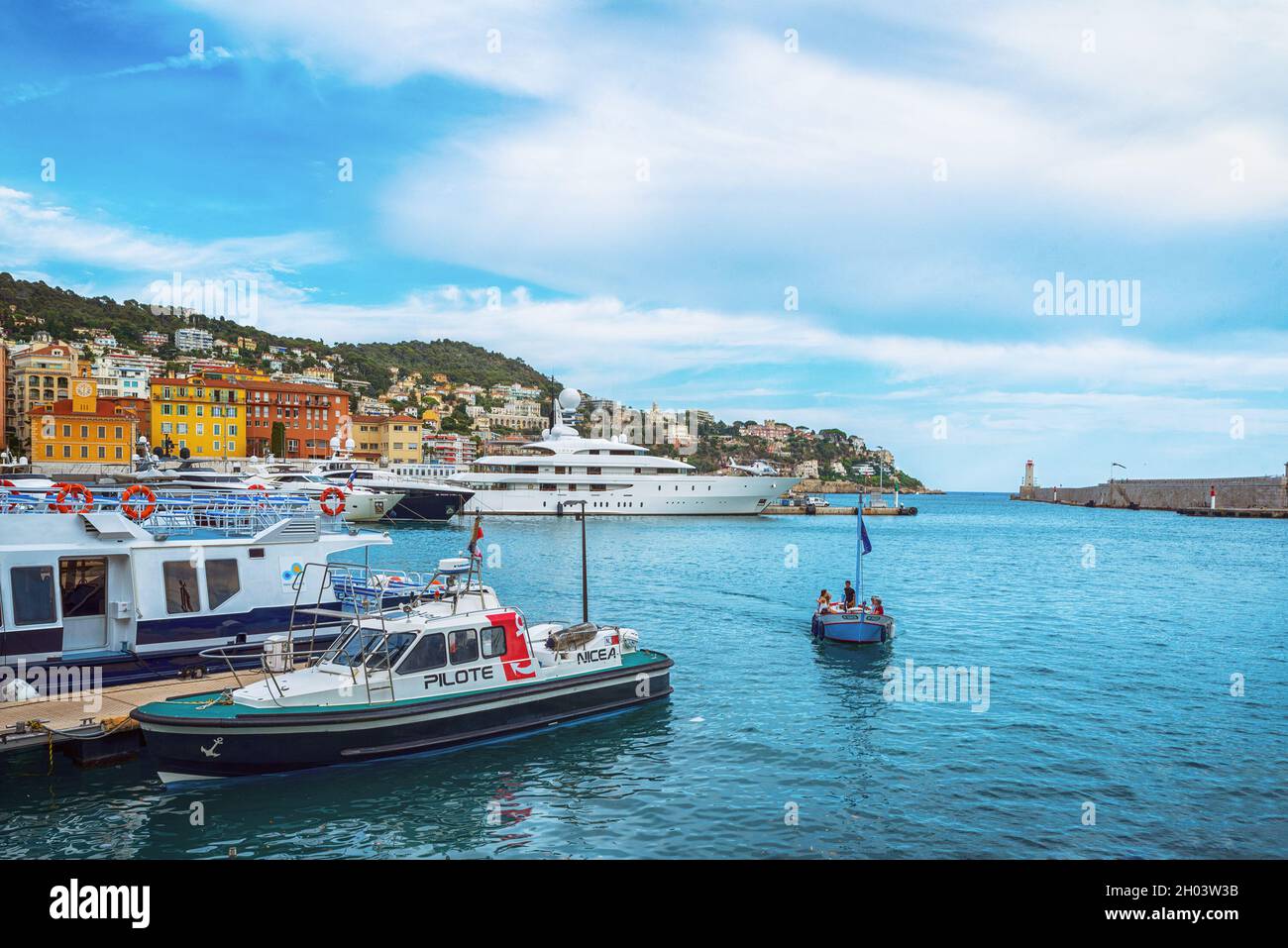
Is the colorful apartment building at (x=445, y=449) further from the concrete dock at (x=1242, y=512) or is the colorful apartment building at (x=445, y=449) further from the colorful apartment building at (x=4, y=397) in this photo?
the concrete dock at (x=1242, y=512)

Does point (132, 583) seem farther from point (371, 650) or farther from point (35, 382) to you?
point (35, 382)

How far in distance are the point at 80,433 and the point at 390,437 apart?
43.6 metres

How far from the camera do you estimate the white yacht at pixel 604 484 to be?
9056cm

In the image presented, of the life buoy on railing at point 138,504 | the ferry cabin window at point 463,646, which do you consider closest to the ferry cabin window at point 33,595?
the life buoy on railing at point 138,504

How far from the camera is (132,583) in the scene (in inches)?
683

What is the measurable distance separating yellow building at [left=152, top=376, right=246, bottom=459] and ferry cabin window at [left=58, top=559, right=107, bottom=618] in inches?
3469

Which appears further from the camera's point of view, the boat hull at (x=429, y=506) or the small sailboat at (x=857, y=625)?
the boat hull at (x=429, y=506)

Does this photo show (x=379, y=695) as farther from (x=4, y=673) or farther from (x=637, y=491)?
(x=637, y=491)

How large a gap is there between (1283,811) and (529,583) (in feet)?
97.3

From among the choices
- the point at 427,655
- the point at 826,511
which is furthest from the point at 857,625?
the point at 826,511

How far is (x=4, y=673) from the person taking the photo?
50.5ft

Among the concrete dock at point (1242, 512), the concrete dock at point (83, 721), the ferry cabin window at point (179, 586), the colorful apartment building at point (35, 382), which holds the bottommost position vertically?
the concrete dock at point (1242, 512)

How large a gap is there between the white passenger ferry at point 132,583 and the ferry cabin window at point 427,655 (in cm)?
231
